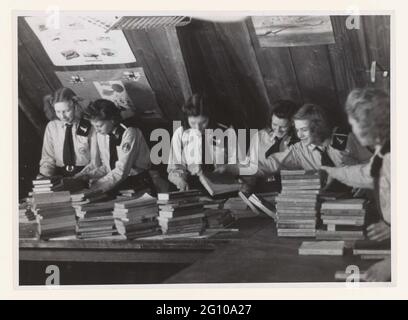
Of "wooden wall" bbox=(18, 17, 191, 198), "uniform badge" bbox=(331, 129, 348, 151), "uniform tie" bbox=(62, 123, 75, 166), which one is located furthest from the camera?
"uniform tie" bbox=(62, 123, 75, 166)

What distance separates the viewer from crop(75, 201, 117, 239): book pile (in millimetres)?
4984

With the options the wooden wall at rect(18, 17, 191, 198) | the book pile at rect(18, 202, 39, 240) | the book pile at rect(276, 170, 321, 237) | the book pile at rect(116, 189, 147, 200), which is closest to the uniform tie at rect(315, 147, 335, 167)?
the book pile at rect(276, 170, 321, 237)

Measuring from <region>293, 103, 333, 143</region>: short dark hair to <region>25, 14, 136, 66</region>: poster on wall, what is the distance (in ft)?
4.23

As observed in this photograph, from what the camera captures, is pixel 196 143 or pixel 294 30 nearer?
pixel 294 30

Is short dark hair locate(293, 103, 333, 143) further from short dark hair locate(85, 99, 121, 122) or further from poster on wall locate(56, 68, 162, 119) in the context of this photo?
short dark hair locate(85, 99, 121, 122)

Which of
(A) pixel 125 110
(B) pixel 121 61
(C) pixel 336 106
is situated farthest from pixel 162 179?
(C) pixel 336 106

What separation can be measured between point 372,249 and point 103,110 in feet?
7.12

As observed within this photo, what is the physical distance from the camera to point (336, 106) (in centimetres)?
488

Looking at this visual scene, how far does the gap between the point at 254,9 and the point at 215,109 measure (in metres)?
0.78

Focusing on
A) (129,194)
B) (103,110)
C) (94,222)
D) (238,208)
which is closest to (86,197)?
(94,222)

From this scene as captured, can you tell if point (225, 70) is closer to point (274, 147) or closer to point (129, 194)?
point (274, 147)

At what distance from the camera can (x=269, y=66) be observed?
15.8 ft

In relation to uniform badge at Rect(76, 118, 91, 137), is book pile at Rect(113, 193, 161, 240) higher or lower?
lower
